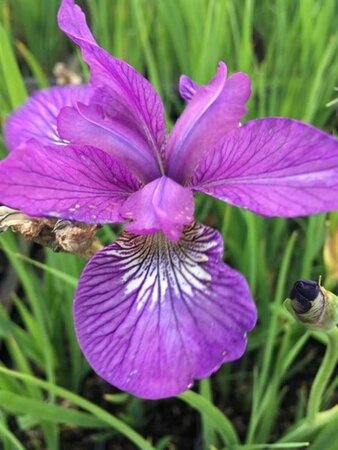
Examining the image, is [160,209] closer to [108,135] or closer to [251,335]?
[108,135]

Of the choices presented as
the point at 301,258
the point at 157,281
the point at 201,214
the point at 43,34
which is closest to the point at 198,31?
the point at 201,214

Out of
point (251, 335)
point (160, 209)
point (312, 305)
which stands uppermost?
point (160, 209)

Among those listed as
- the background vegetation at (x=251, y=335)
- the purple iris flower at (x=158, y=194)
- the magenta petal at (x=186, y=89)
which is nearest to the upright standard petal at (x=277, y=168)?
the purple iris flower at (x=158, y=194)

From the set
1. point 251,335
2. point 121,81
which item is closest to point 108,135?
point 121,81

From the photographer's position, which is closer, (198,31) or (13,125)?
(13,125)

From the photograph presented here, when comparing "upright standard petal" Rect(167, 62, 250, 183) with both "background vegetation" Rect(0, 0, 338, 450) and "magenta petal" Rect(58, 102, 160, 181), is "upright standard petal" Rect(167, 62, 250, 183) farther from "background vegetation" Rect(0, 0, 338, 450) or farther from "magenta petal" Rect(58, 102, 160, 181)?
"background vegetation" Rect(0, 0, 338, 450)

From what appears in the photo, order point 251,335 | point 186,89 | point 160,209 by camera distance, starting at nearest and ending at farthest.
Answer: point 160,209 → point 186,89 → point 251,335

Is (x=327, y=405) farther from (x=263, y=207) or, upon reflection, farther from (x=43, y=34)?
(x=43, y=34)

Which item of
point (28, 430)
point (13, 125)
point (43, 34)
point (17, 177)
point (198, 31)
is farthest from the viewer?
point (43, 34)
